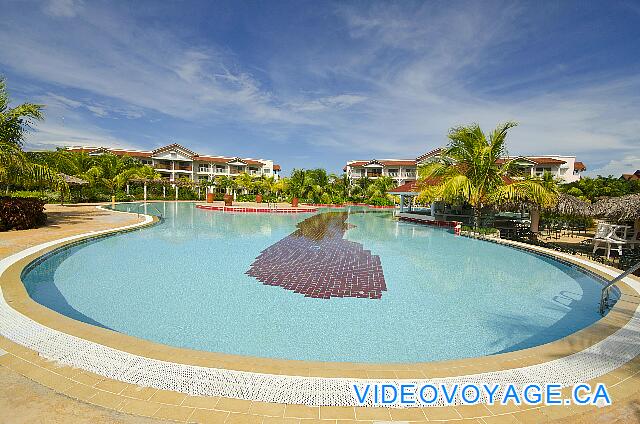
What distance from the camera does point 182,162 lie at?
56125 millimetres

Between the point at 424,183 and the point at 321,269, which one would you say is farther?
the point at 424,183

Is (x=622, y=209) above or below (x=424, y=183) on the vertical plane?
below

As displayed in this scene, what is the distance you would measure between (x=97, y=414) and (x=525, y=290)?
9003 millimetres

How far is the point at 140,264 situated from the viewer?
31.9ft

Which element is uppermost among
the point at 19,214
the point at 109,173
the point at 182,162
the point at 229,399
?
the point at 182,162

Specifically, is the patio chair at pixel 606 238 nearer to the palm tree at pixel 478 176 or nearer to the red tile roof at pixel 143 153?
the palm tree at pixel 478 176

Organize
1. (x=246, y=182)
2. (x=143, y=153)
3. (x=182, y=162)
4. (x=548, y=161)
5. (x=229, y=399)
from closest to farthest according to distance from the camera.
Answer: (x=229, y=399) → (x=246, y=182) → (x=548, y=161) → (x=143, y=153) → (x=182, y=162)

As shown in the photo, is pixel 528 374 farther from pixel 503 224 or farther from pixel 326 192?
pixel 326 192

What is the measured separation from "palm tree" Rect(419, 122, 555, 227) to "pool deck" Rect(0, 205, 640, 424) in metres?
14.3

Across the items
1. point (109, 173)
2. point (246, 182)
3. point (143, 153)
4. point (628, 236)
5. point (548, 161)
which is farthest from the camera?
point (143, 153)

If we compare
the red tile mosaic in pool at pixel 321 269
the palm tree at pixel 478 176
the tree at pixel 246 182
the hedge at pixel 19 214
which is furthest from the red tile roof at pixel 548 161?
the hedge at pixel 19 214

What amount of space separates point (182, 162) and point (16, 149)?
44321 mm

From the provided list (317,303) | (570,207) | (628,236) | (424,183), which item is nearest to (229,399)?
(317,303)

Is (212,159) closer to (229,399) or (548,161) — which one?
(548,161)
